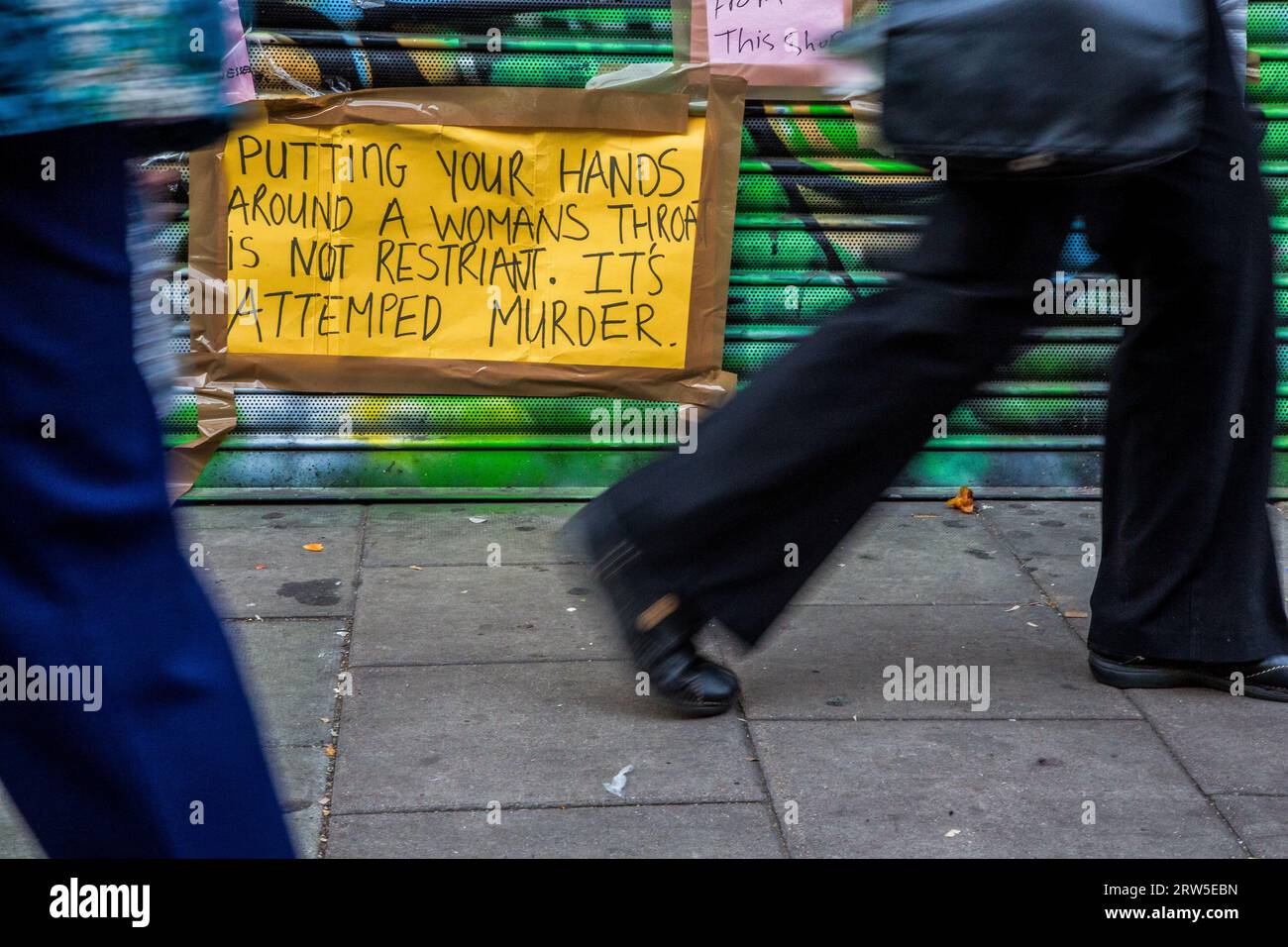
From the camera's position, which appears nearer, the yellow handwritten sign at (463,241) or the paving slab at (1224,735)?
the paving slab at (1224,735)

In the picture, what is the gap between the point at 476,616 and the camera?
13.6 ft

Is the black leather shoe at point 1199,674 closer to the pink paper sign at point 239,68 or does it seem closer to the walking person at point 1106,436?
the walking person at point 1106,436

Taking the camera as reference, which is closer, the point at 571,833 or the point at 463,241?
the point at 571,833

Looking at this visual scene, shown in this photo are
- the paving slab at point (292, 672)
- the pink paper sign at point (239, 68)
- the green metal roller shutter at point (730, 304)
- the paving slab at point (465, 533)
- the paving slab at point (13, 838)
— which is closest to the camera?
the paving slab at point (13, 838)

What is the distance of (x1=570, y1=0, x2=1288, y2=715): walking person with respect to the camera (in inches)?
115

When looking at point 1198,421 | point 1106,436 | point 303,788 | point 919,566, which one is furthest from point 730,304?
point 303,788

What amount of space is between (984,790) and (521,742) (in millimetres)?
944

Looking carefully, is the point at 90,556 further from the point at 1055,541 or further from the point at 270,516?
the point at 1055,541

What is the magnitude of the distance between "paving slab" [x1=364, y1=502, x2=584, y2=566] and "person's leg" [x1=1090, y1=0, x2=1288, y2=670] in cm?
159

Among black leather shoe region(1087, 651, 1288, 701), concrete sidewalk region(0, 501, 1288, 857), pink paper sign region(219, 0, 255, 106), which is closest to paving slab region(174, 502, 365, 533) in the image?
concrete sidewalk region(0, 501, 1288, 857)

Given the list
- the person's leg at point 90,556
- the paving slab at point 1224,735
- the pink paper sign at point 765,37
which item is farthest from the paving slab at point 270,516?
the person's leg at point 90,556

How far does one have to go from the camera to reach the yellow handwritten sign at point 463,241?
5.02 meters

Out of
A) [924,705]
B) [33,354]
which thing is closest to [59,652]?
[33,354]

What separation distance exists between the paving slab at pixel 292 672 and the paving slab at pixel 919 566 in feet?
4.00
